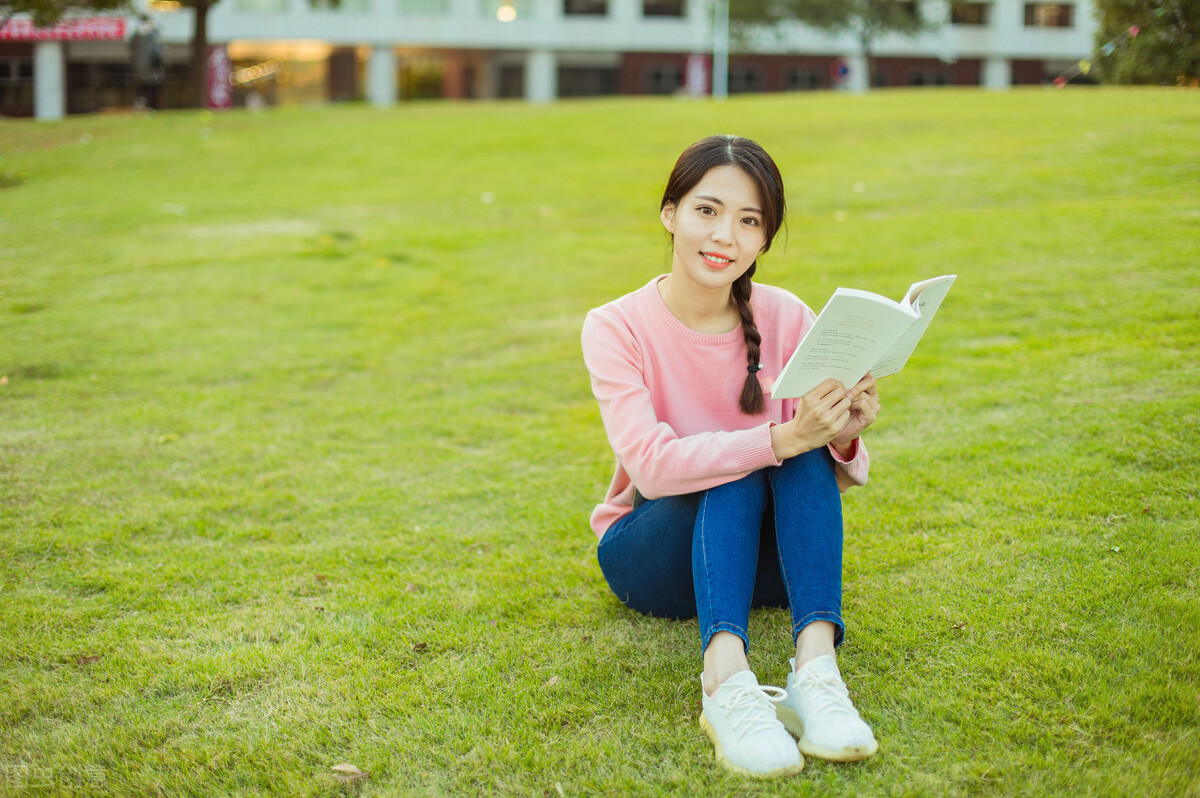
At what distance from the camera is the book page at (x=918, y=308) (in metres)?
2.38

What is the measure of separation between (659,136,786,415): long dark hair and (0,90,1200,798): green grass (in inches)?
29.3

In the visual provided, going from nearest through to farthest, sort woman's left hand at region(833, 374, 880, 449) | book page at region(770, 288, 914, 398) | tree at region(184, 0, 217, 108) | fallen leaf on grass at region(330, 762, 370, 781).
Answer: book page at region(770, 288, 914, 398), fallen leaf on grass at region(330, 762, 370, 781), woman's left hand at region(833, 374, 880, 449), tree at region(184, 0, 217, 108)

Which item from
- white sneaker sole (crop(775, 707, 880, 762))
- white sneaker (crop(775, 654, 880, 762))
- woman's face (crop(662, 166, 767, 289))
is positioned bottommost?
white sneaker sole (crop(775, 707, 880, 762))

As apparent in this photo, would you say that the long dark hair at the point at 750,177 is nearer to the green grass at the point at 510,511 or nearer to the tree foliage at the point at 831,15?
the green grass at the point at 510,511

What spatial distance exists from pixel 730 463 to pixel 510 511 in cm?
172

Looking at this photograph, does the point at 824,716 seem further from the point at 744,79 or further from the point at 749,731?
the point at 744,79

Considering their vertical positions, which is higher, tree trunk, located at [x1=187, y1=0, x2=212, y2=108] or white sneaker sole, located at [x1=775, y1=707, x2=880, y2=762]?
tree trunk, located at [x1=187, y1=0, x2=212, y2=108]

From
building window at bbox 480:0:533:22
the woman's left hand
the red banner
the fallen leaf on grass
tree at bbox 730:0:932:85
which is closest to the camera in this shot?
the fallen leaf on grass

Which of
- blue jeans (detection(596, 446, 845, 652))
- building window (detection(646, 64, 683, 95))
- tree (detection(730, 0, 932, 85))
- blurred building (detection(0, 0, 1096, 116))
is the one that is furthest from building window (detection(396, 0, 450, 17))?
blue jeans (detection(596, 446, 845, 652))

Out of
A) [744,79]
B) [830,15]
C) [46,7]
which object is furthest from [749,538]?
[744,79]

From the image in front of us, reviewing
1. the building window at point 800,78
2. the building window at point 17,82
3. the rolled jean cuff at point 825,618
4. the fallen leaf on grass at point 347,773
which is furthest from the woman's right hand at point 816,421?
the building window at point 800,78

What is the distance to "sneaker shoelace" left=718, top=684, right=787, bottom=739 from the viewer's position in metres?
2.25

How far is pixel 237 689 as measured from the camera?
8.79 ft

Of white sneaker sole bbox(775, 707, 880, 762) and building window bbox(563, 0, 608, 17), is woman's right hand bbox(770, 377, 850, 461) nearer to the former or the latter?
white sneaker sole bbox(775, 707, 880, 762)
